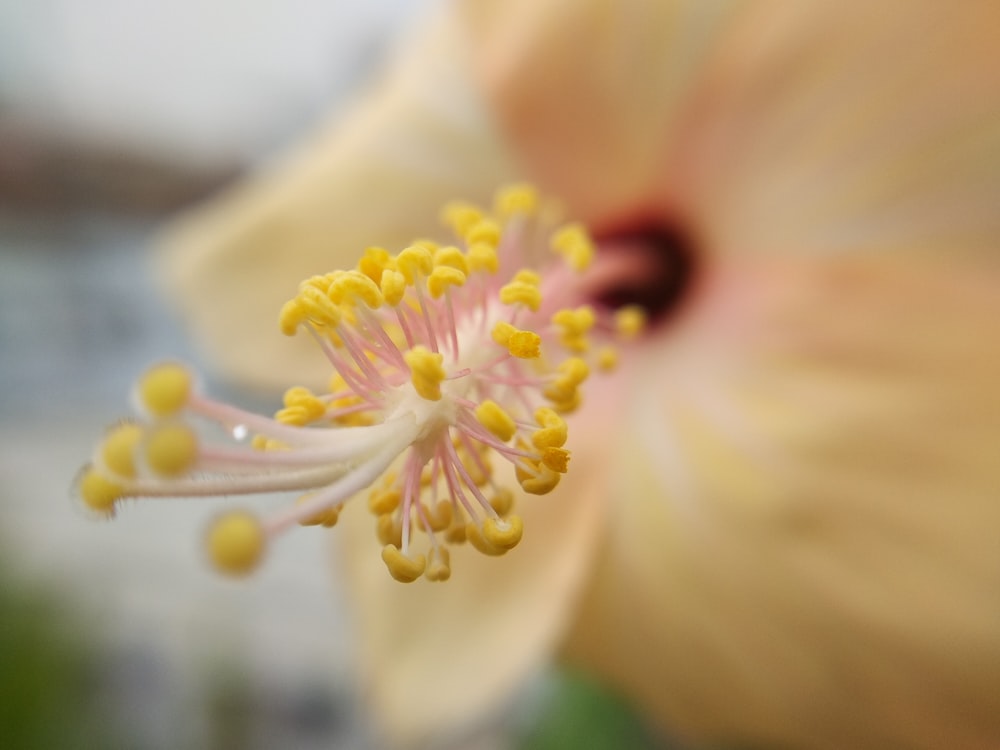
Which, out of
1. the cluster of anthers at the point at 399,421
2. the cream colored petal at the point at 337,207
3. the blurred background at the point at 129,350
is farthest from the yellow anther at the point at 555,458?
the blurred background at the point at 129,350

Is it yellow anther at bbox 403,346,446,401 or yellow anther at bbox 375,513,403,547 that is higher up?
yellow anther at bbox 403,346,446,401

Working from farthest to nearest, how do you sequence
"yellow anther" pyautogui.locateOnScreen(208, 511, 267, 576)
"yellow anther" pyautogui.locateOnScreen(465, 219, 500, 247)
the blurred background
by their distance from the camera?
1. the blurred background
2. "yellow anther" pyautogui.locateOnScreen(465, 219, 500, 247)
3. "yellow anther" pyautogui.locateOnScreen(208, 511, 267, 576)

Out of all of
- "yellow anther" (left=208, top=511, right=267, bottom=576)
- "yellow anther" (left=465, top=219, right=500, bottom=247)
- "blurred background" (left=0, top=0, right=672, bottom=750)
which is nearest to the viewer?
"yellow anther" (left=208, top=511, right=267, bottom=576)

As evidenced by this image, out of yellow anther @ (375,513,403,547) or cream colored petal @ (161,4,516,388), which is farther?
cream colored petal @ (161,4,516,388)

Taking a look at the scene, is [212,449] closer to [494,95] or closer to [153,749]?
[494,95]

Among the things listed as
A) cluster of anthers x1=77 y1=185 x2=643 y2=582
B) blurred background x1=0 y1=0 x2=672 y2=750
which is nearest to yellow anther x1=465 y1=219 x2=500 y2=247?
cluster of anthers x1=77 y1=185 x2=643 y2=582

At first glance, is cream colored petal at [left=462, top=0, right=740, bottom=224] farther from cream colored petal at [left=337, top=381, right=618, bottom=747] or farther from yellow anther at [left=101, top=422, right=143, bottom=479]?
yellow anther at [left=101, top=422, right=143, bottom=479]

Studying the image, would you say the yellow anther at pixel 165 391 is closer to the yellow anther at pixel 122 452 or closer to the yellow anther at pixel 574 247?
the yellow anther at pixel 122 452

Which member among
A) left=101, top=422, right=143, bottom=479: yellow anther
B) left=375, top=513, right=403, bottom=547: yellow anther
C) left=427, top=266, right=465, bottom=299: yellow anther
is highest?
left=427, top=266, right=465, bottom=299: yellow anther

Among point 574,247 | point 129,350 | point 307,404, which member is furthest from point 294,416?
point 129,350
